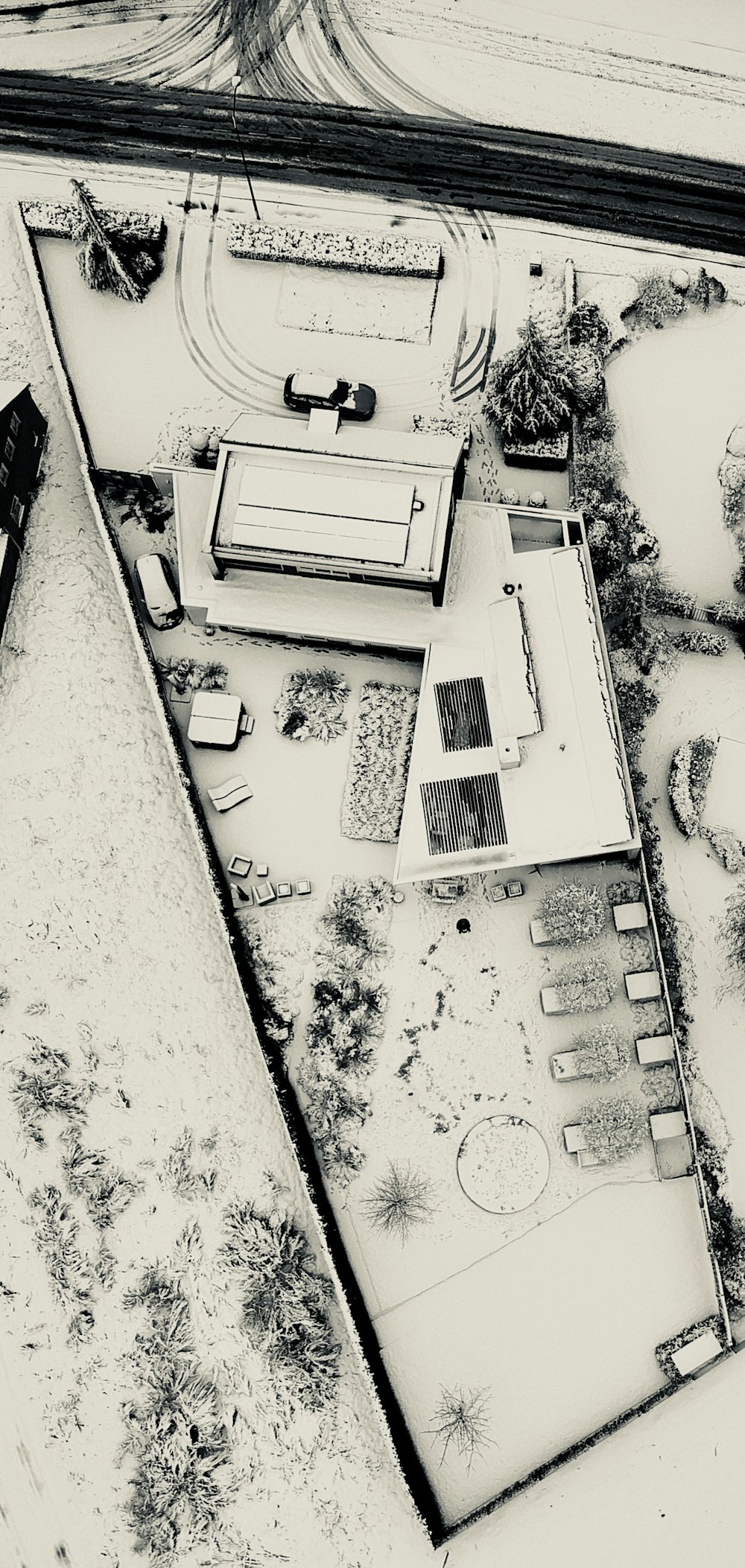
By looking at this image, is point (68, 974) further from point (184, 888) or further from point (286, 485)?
point (286, 485)

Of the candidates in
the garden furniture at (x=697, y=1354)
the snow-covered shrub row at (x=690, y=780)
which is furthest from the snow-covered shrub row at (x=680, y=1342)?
the snow-covered shrub row at (x=690, y=780)

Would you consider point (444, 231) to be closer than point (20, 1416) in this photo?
No

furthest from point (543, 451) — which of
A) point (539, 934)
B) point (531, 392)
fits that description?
point (539, 934)

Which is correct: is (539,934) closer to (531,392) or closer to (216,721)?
(216,721)

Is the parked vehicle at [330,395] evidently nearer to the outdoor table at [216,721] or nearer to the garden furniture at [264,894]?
the outdoor table at [216,721]

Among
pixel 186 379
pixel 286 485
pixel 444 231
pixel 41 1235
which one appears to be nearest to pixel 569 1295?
pixel 41 1235
